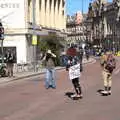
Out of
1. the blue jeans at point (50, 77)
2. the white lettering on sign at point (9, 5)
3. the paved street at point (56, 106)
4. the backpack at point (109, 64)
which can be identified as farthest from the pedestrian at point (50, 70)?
the white lettering on sign at point (9, 5)

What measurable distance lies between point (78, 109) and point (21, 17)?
4322 cm

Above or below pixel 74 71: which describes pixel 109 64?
above

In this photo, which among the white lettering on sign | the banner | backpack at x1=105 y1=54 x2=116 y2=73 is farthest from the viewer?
the white lettering on sign

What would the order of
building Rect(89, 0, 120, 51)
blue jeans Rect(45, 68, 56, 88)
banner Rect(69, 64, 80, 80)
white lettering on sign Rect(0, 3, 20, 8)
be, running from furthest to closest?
building Rect(89, 0, 120, 51), white lettering on sign Rect(0, 3, 20, 8), blue jeans Rect(45, 68, 56, 88), banner Rect(69, 64, 80, 80)

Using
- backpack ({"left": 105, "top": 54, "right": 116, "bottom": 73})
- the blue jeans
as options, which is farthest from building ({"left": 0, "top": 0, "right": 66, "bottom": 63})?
backpack ({"left": 105, "top": 54, "right": 116, "bottom": 73})

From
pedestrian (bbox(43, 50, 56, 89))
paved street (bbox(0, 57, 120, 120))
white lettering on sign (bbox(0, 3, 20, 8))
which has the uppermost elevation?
white lettering on sign (bbox(0, 3, 20, 8))

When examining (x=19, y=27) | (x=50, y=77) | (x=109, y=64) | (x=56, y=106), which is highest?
(x=19, y=27)

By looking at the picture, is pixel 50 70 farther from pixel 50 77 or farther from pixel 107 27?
pixel 107 27

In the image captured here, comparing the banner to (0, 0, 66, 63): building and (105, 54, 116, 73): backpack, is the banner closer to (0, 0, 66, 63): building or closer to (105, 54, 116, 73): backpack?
(105, 54, 116, 73): backpack

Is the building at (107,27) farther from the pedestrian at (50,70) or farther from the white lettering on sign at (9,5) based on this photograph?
the pedestrian at (50,70)

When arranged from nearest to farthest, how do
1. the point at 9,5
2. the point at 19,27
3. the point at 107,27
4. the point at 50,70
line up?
1. the point at 50,70
2. the point at 19,27
3. the point at 9,5
4. the point at 107,27

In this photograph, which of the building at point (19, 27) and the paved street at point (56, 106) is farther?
the building at point (19, 27)

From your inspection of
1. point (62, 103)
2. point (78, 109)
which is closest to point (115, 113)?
point (78, 109)

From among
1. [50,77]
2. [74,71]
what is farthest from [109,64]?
[50,77]
